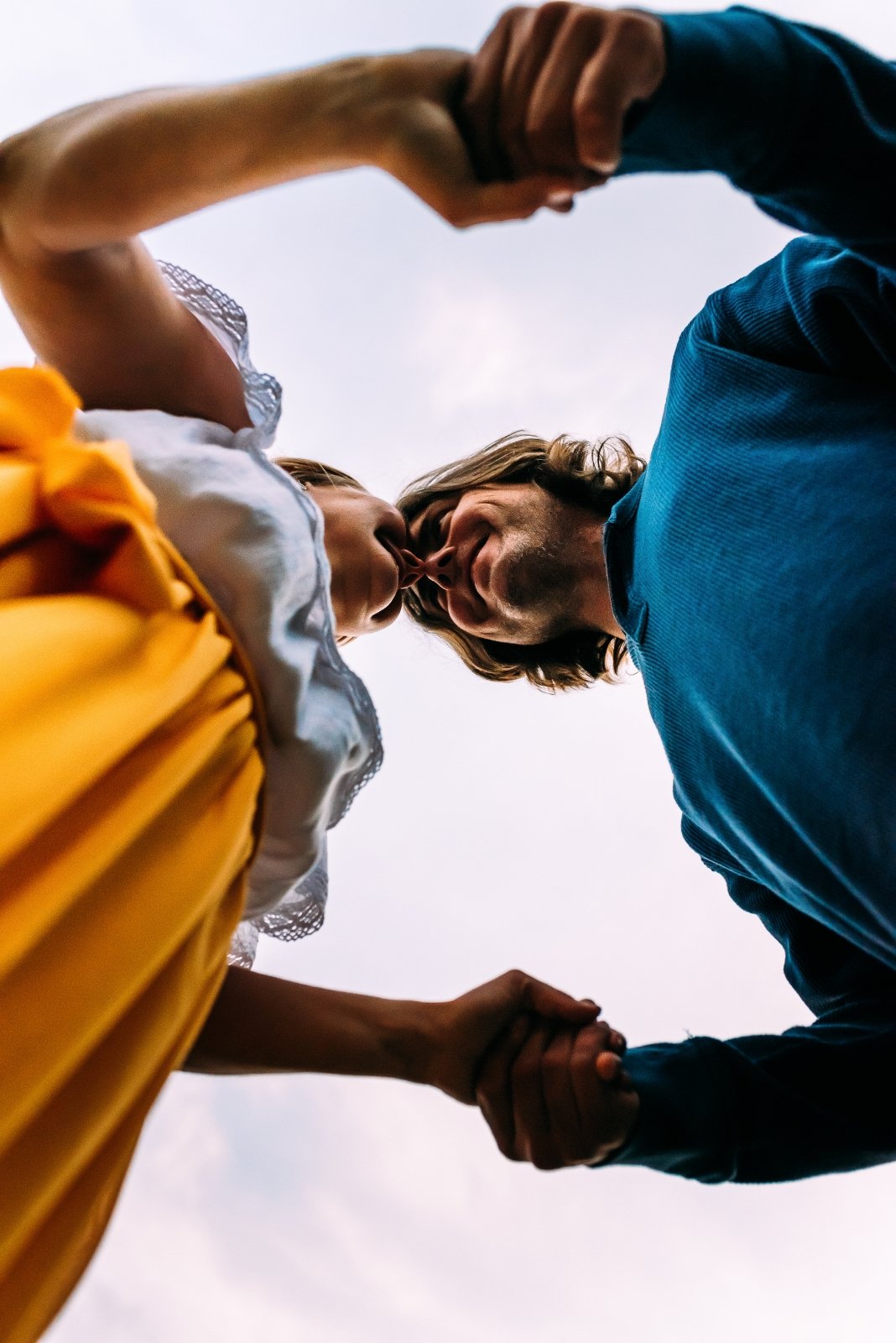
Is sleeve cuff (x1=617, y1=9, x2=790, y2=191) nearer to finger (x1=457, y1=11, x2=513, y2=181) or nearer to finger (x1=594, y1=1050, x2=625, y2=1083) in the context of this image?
finger (x1=457, y1=11, x2=513, y2=181)

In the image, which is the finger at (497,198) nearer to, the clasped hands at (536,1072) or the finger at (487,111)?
the finger at (487,111)

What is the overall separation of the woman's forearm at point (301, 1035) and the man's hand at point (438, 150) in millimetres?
590

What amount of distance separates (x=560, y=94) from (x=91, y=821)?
1.48ft

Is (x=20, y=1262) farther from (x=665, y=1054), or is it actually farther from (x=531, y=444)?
(x=531, y=444)

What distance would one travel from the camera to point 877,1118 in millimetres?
792

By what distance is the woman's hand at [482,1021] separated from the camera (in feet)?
2.48

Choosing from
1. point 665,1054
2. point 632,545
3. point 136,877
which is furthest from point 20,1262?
point 632,545

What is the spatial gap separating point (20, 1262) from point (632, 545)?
85cm

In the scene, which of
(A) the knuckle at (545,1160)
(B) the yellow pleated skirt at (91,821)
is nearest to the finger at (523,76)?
A: (B) the yellow pleated skirt at (91,821)

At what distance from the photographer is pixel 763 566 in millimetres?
758

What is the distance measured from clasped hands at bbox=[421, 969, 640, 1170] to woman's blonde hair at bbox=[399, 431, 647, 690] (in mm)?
764

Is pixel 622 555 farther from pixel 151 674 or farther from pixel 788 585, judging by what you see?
pixel 151 674

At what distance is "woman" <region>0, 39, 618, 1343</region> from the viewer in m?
0.48

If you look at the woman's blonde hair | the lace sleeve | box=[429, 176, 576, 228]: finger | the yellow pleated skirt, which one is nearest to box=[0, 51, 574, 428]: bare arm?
box=[429, 176, 576, 228]: finger
